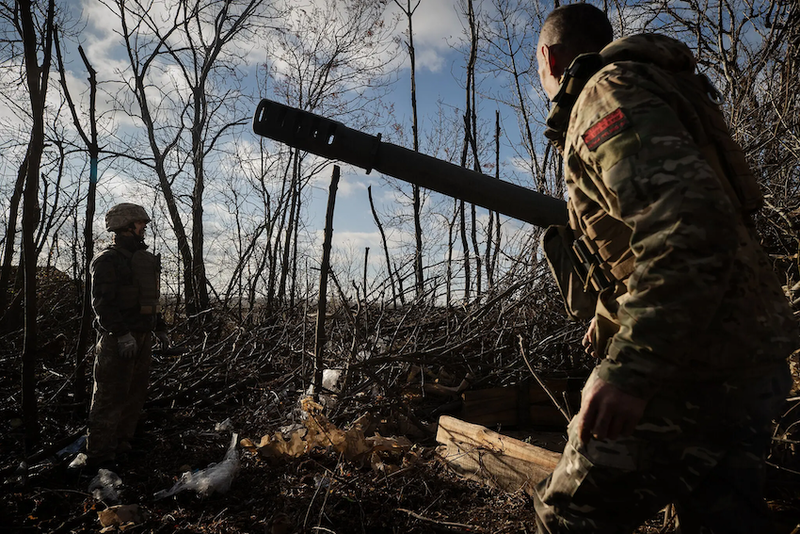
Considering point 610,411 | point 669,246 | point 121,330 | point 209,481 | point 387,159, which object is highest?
point 387,159

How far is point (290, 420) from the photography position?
13.6 ft

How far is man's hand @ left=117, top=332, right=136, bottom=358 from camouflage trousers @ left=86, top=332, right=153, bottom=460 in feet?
0.18

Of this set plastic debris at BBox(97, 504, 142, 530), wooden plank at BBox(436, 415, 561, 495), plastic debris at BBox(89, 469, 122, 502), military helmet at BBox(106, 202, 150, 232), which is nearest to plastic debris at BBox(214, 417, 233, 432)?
plastic debris at BBox(89, 469, 122, 502)

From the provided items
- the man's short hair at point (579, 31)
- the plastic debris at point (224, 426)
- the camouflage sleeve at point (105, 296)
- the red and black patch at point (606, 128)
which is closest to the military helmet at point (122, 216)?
the camouflage sleeve at point (105, 296)

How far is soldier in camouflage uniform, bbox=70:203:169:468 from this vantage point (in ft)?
13.5

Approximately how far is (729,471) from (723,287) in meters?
0.49

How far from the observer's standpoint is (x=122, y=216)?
14.8ft

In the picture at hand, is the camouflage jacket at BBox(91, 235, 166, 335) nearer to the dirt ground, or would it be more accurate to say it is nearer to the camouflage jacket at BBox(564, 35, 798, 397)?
the dirt ground

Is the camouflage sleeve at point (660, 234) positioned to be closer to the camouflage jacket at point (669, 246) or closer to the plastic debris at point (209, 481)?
the camouflage jacket at point (669, 246)

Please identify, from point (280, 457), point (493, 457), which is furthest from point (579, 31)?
point (280, 457)

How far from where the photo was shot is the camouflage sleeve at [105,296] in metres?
4.21

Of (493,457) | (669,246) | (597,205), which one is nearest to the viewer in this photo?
(669,246)

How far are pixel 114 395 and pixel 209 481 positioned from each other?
1573mm

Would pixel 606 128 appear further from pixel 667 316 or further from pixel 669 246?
pixel 667 316
